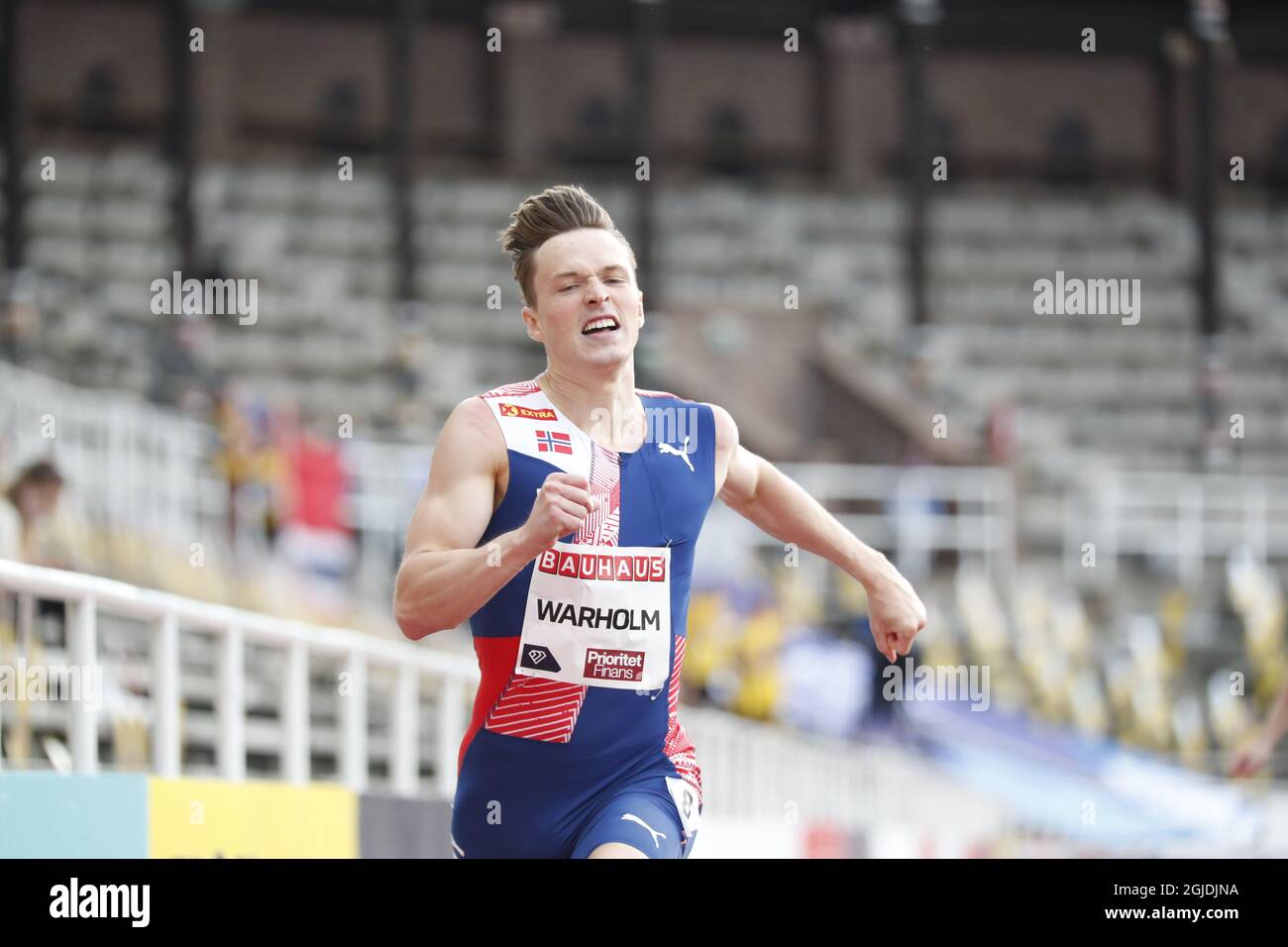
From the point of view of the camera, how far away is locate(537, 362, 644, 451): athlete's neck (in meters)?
3.86

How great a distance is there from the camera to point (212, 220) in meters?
24.4

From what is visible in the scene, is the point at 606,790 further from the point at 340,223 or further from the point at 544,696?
the point at 340,223

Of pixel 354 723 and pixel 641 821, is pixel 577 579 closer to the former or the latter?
pixel 641 821

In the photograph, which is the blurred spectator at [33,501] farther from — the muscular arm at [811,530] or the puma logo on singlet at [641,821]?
the puma logo on singlet at [641,821]

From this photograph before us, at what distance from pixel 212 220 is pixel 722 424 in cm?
2129

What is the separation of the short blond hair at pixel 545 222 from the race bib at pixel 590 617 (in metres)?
0.53

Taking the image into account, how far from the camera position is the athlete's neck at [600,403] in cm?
386

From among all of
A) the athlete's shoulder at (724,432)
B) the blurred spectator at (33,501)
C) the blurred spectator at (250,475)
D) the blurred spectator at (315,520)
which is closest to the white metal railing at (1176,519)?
the blurred spectator at (315,520)

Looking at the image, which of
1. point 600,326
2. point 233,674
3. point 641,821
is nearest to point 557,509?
point 600,326

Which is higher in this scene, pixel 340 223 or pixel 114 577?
pixel 340 223

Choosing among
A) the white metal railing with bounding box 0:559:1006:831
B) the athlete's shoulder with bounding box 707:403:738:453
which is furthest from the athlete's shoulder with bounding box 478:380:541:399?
the white metal railing with bounding box 0:559:1006:831

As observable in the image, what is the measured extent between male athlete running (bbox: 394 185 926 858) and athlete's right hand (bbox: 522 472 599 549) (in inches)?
9.1
